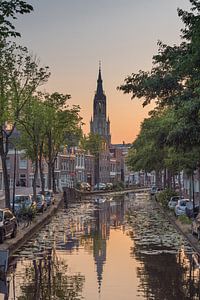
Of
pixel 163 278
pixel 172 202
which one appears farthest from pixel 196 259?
pixel 172 202

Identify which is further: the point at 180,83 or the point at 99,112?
the point at 99,112

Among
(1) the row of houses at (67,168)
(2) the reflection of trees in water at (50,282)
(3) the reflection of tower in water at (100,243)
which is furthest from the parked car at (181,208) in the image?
(1) the row of houses at (67,168)

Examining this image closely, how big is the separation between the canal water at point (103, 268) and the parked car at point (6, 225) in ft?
3.27

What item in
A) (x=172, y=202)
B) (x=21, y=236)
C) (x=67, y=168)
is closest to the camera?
(x=21, y=236)

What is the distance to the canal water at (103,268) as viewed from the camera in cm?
1600

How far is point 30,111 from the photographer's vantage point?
50281mm

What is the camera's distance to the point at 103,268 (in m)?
20.8

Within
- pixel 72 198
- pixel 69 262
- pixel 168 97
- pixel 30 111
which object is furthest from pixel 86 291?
pixel 72 198

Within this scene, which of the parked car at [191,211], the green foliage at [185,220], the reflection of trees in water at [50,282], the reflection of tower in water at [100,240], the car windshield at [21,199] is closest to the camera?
the reflection of trees in water at [50,282]

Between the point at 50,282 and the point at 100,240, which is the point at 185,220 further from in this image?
the point at 50,282

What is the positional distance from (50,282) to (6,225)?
10.1 meters

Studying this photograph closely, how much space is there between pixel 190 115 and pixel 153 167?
48842mm

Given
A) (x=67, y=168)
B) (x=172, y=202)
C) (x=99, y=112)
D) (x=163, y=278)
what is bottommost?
(x=163, y=278)

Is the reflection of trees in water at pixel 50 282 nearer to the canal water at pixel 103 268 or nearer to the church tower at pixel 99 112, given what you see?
the canal water at pixel 103 268
